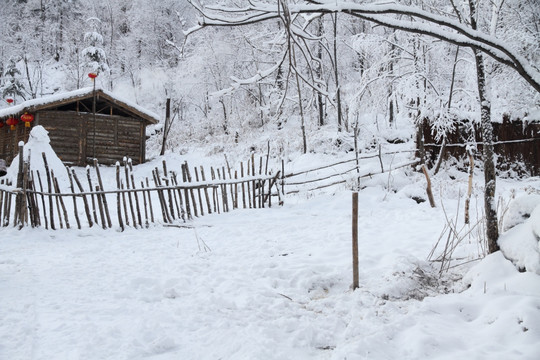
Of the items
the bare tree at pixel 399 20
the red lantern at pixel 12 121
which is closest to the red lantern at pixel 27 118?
the red lantern at pixel 12 121

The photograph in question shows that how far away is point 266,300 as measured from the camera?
3.18 metres

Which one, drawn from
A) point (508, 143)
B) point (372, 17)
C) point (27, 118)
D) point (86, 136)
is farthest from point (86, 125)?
point (372, 17)

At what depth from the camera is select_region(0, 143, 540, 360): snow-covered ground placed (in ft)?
7.41

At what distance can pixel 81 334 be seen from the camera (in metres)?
2.50

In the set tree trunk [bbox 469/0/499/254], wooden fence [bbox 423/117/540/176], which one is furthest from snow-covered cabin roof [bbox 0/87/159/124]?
tree trunk [bbox 469/0/499/254]

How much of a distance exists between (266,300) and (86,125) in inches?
637

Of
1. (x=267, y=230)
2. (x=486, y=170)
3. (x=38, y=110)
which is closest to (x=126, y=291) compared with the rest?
(x=267, y=230)

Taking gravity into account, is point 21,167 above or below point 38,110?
below

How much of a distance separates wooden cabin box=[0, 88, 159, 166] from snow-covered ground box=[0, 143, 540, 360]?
1156cm

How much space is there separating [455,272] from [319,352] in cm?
195

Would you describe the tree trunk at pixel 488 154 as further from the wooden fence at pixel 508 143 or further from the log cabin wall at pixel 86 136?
the log cabin wall at pixel 86 136

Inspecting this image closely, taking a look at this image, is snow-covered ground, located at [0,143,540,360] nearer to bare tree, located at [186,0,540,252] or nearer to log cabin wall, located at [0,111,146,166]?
bare tree, located at [186,0,540,252]

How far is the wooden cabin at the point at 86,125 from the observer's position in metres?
15.3

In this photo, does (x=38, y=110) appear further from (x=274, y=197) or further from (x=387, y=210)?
(x=387, y=210)
